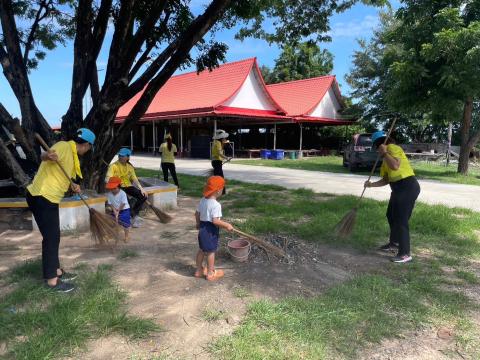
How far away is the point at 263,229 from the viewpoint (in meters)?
6.11

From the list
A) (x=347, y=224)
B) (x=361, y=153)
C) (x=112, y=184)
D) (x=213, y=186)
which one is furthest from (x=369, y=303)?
(x=361, y=153)

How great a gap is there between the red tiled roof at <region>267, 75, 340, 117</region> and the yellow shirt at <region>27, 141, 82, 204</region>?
23.1 m

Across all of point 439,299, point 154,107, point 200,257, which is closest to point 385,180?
point 439,299

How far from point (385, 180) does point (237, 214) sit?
3.01m

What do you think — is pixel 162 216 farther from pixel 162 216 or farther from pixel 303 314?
pixel 303 314

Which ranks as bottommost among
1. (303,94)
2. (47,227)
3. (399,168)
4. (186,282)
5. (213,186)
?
(186,282)

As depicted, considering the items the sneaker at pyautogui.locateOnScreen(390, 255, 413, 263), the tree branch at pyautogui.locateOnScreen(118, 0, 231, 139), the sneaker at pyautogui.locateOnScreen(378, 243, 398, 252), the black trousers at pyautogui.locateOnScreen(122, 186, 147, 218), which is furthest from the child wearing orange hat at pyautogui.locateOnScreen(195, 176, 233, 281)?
the tree branch at pyautogui.locateOnScreen(118, 0, 231, 139)

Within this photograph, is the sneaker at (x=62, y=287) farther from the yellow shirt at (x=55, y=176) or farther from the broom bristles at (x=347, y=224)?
the broom bristles at (x=347, y=224)

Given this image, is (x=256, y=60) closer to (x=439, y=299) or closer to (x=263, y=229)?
(x=263, y=229)

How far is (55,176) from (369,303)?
Answer: 3054 millimetres

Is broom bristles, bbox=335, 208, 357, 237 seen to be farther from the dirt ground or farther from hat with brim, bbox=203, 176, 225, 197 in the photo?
hat with brim, bbox=203, 176, 225, 197

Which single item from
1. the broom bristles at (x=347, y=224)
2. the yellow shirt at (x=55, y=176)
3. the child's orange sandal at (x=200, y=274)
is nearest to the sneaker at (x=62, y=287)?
the yellow shirt at (x=55, y=176)

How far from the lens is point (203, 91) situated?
25.0 m

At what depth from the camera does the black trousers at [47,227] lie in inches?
149
